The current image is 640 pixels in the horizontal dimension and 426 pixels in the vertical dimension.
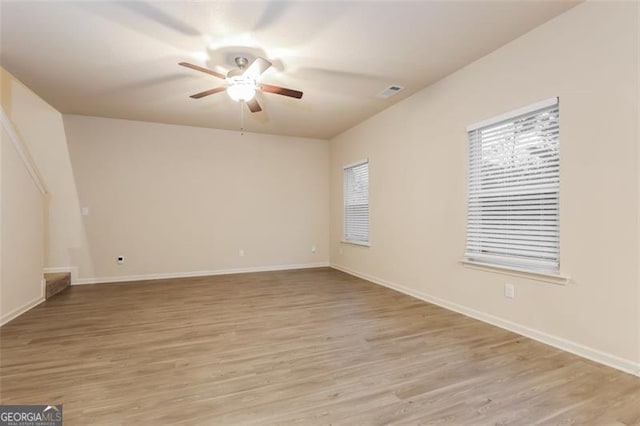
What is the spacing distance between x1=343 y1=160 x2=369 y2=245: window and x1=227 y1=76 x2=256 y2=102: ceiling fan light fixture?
2.75 metres

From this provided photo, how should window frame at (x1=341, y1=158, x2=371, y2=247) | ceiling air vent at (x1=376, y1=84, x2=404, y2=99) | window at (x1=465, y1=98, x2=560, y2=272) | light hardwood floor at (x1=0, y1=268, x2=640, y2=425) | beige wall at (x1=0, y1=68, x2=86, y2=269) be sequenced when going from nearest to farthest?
light hardwood floor at (x1=0, y1=268, x2=640, y2=425)
window at (x1=465, y1=98, x2=560, y2=272)
ceiling air vent at (x1=376, y1=84, x2=404, y2=99)
beige wall at (x1=0, y1=68, x2=86, y2=269)
window frame at (x1=341, y1=158, x2=371, y2=247)

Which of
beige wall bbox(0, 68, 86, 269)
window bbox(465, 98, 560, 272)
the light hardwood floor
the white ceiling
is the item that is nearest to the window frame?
the white ceiling

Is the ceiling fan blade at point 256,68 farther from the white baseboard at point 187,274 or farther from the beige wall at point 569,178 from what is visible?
the white baseboard at point 187,274

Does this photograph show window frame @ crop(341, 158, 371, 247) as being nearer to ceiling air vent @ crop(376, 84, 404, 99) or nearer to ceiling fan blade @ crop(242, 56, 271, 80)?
ceiling air vent @ crop(376, 84, 404, 99)

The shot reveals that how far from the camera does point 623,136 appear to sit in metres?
2.16


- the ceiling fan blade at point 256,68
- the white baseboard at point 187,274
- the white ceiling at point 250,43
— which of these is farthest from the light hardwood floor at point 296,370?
the white ceiling at point 250,43

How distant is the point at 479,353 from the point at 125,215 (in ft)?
18.3

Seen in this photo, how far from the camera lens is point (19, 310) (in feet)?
11.4

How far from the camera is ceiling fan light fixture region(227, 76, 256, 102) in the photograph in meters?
3.01

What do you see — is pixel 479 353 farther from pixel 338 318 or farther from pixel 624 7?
pixel 624 7

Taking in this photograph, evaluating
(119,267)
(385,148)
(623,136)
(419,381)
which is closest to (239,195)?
(119,267)

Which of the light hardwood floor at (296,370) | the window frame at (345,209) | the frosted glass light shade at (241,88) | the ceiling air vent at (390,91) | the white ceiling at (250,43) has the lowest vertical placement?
the light hardwood floor at (296,370)

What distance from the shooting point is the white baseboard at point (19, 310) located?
3.17 m

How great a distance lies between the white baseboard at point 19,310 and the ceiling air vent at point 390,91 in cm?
499
